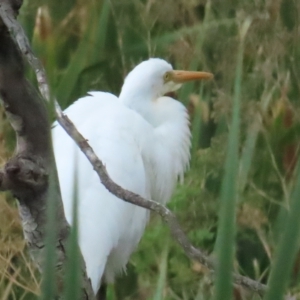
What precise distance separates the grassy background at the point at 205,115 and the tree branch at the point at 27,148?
0.57 metres

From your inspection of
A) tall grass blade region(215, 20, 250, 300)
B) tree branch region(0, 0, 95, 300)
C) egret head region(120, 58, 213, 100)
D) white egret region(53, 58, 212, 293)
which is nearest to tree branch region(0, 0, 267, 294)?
tree branch region(0, 0, 95, 300)

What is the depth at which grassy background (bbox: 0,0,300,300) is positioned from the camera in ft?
5.00

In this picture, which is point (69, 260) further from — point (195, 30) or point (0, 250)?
point (195, 30)

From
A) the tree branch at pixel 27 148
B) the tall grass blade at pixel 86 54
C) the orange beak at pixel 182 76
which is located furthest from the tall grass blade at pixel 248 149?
the tree branch at pixel 27 148

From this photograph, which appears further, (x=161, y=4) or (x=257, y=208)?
(x=161, y=4)

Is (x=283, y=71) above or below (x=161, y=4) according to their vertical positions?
below

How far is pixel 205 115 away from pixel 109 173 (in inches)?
15.8

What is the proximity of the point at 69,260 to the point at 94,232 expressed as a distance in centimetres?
94

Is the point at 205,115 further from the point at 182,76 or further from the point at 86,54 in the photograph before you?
the point at 86,54

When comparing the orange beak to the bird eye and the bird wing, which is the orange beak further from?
the bird wing

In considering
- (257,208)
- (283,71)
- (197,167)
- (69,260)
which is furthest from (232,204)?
(283,71)

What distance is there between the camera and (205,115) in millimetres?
1766

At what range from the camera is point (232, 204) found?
0.48m

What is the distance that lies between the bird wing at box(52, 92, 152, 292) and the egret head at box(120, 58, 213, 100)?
2.2 inches
